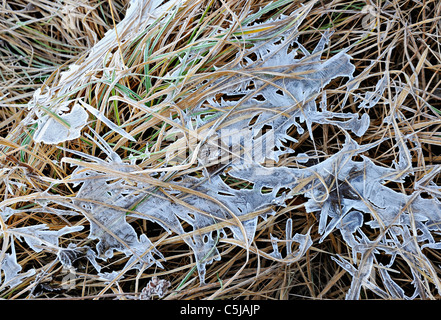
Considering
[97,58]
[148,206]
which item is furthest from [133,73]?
[148,206]

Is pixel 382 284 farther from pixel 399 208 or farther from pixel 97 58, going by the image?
pixel 97 58

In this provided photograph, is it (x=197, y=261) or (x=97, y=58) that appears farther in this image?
(x=97, y=58)

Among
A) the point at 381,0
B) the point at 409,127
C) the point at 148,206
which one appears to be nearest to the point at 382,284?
the point at 409,127

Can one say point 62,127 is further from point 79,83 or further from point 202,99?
point 202,99

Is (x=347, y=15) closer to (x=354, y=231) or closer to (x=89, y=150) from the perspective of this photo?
(x=354, y=231)

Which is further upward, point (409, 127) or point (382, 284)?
point (409, 127)

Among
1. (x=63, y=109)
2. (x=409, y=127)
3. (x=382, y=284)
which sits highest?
(x=63, y=109)

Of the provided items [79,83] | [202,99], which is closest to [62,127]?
[79,83]
